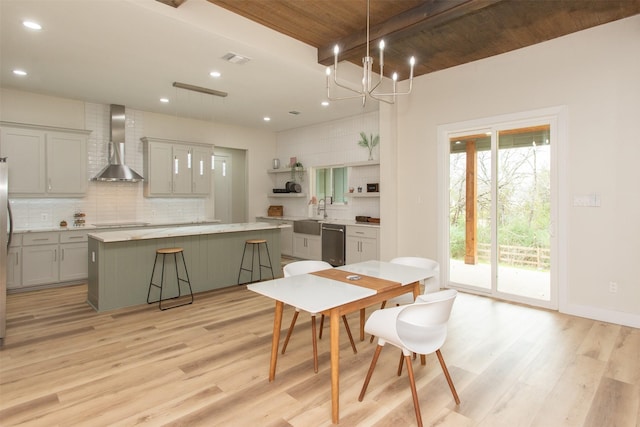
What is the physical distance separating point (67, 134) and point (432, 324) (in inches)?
234

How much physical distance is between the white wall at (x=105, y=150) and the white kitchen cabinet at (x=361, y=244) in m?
2.80

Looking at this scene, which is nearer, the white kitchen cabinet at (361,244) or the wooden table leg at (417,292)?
the wooden table leg at (417,292)

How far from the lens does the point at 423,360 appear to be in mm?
2805

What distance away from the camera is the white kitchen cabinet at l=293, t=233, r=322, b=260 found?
688cm

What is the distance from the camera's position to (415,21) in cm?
337

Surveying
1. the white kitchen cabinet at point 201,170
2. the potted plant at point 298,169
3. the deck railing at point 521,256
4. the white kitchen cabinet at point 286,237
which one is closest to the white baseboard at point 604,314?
the deck railing at point 521,256

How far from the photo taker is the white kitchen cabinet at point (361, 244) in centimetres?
585

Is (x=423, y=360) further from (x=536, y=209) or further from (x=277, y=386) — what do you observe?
(x=536, y=209)

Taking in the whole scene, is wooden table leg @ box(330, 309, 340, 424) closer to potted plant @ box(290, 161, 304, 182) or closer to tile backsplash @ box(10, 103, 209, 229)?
tile backsplash @ box(10, 103, 209, 229)

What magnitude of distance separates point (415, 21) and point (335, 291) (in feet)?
8.97

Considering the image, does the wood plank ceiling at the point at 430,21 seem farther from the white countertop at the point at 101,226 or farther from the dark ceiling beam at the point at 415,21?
the white countertop at the point at 101,226

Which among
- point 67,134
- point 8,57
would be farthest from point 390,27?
point 67,134

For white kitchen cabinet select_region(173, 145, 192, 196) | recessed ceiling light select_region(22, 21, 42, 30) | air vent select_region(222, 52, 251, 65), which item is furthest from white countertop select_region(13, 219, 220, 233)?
air vent select_region(222, 52, 251, 65)

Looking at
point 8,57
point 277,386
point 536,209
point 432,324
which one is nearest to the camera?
point 432,324
